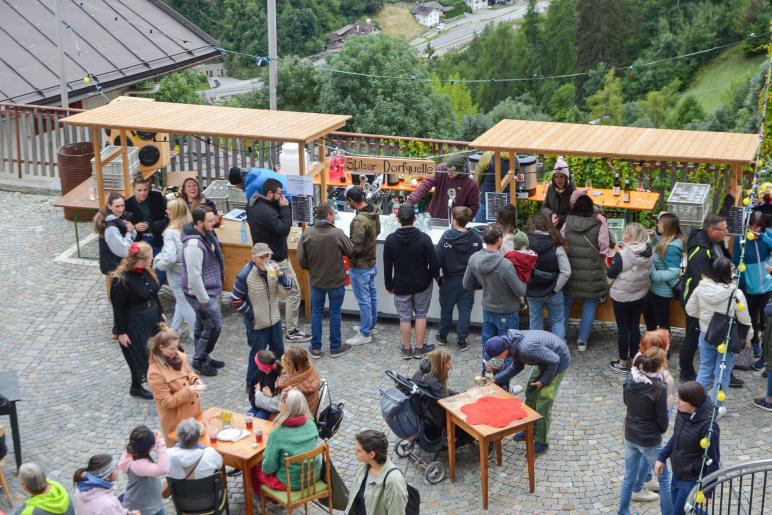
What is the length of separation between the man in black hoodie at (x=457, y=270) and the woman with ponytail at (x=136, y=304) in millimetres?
2756

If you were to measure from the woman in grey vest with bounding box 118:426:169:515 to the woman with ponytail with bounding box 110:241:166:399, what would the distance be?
2272mm

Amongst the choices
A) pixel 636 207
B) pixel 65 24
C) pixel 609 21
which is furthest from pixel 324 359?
pixel 609 21

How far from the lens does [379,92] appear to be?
28.3 m

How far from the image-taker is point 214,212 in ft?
31.1

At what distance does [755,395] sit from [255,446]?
4627mm

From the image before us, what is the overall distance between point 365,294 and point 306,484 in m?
3.47

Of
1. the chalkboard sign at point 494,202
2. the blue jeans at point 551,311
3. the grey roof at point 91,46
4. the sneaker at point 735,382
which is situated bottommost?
the sneaker at point 735,382

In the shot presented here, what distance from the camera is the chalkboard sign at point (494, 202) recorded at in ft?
34.1

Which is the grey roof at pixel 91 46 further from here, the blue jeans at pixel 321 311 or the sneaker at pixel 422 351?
the sneaker at pixel 422 351

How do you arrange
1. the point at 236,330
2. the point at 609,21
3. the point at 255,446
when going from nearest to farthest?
the point at 255,446 → the point at 236,330 → the point at 609,21

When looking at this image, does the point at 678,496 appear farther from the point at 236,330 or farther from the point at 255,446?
the point at 236,330

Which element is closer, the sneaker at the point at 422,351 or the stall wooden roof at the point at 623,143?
the stall wooden roof at the point at 623,143

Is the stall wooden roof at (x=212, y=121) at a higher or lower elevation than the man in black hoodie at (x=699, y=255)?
higher

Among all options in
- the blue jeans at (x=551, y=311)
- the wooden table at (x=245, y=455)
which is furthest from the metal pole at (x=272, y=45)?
the wooden table at (x=245, y=455)
